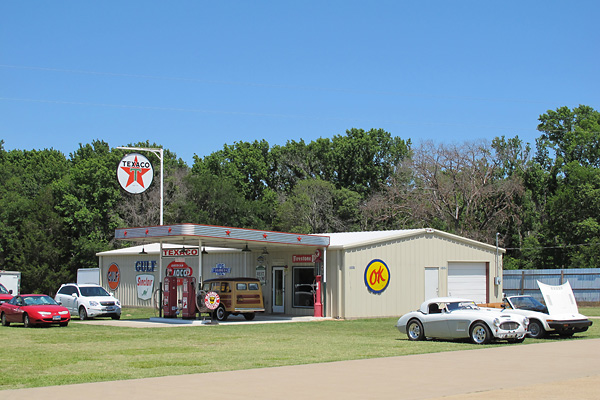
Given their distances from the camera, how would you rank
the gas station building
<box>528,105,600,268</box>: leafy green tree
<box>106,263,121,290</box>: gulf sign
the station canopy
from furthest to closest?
<box>528,105,600,268</box>: leafy green tree
<box>106,263,121,290</box>: gulf sign
the gas station building
the station canopy

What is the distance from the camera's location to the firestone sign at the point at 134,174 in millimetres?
34000

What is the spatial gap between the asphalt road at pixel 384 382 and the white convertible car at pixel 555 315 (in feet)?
17.9

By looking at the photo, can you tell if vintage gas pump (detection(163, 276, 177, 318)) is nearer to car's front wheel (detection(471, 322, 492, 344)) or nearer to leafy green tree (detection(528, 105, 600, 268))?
car's front wheel (detection(471, 322, 492, 344))

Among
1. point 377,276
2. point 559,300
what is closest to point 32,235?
point 377,276

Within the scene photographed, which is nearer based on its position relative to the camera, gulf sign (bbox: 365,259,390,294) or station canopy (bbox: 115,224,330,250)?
station canopy (bbox: 115,224,330,250)

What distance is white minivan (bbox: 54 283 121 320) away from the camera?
31594 mm

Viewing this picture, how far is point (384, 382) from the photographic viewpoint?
1191 centimetres

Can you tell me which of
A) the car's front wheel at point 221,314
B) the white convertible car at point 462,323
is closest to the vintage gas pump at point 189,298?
the car's front wheel at point 221,314

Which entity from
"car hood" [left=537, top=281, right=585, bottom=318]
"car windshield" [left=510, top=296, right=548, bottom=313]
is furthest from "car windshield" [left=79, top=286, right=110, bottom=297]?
"car hood" [left=537, top=281, right=585, bottom=318]

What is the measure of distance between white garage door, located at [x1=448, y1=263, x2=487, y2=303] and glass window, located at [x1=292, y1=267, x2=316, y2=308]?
7.20 m

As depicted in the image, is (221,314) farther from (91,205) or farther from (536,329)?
(91,205)

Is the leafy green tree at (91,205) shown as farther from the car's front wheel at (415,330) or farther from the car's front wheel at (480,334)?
the car's front wheel at (480,334)

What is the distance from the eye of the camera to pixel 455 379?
1220cm

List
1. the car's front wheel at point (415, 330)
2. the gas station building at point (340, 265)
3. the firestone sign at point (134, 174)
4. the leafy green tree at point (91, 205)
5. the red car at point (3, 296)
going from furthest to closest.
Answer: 1. the leafy green tree at point (91, 205)
2. the firestone sign at point (134, 174)
3. the red car at point (3, 296)
4. the gas station building at point (340, 265)
5. the car's front wheel at point (415, 330)
